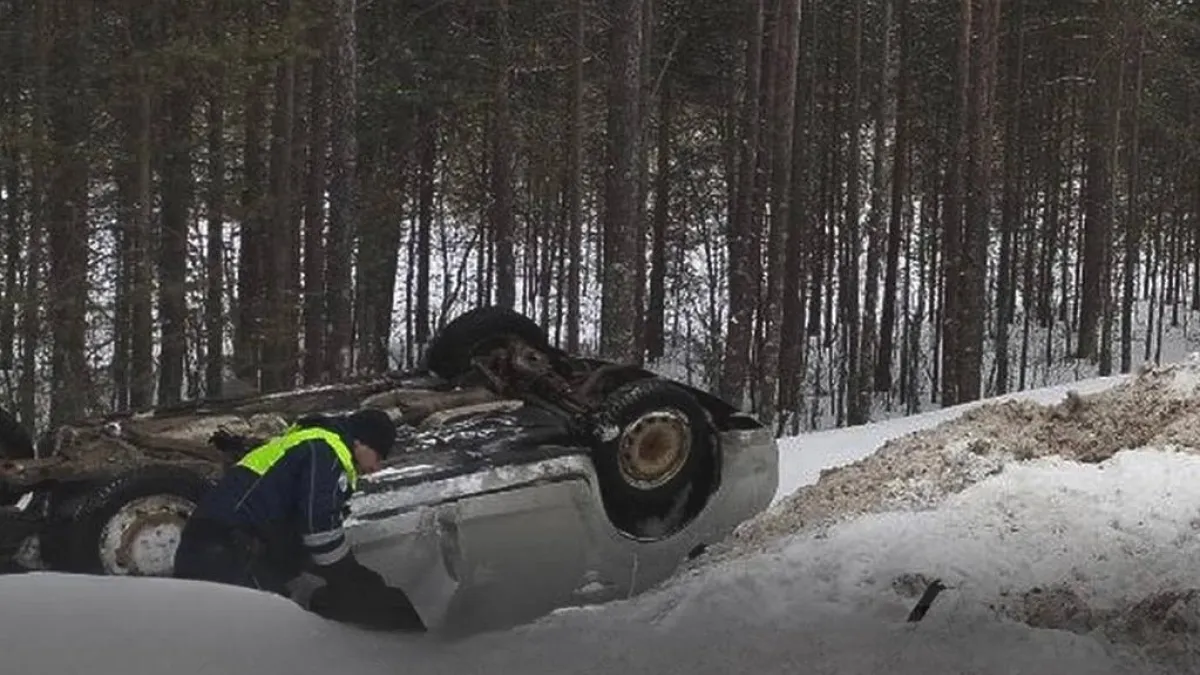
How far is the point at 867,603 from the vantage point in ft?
15.3

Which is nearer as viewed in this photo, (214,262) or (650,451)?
(650,451)

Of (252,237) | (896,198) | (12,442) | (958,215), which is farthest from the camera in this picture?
(896,198)

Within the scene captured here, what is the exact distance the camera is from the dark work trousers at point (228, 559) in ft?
16.6

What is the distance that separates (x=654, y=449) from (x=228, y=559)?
2331mm

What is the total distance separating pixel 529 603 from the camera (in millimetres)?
5555

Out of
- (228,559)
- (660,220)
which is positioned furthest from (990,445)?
(660,220)

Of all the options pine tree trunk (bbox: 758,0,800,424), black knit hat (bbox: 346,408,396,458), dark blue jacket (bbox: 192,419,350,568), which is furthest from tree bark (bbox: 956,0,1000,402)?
dark blue jacket (bbox: 192,419,350,568)

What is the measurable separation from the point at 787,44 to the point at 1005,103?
12.6 meters

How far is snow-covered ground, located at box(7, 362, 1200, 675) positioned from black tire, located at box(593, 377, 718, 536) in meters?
0.41

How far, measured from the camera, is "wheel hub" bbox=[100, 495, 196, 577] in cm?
594

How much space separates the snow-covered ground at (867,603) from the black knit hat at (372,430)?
98cm

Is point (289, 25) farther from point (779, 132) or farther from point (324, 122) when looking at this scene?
point (779, 132)

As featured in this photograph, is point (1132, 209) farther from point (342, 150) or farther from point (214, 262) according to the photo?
point (214, 262)

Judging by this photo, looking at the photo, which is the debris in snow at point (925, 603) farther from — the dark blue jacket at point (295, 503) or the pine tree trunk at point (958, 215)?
the pine tree trunk at point (958, 215)
